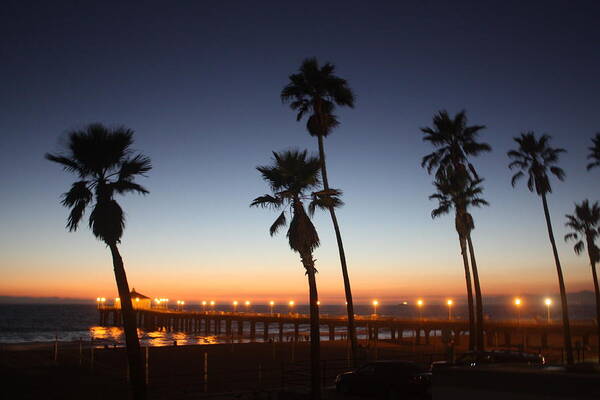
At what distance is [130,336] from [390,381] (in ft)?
31.7

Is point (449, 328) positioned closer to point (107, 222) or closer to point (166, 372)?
point (166, 372)

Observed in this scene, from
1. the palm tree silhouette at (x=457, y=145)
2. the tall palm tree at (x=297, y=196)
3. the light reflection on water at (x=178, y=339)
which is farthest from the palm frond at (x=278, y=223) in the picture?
the light reflection on water at (x=178, y=339)

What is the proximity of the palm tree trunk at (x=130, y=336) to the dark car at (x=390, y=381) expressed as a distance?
26.2ft

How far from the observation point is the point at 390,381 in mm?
19000

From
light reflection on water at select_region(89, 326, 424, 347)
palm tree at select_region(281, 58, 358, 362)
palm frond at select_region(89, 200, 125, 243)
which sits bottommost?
light reflection on water at select_region(89, 326, 424, 347)

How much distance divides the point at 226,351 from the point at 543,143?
3219cm

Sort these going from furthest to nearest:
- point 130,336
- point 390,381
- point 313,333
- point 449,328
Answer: point 449,328
point 313,333
point 390,381
point 130,336

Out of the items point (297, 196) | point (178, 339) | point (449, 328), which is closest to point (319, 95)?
point (297, 196)

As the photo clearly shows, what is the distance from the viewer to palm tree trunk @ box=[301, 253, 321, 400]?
18797 mm

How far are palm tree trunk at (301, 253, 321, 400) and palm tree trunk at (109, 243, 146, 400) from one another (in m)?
6.05

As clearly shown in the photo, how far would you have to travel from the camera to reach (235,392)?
21266 mm

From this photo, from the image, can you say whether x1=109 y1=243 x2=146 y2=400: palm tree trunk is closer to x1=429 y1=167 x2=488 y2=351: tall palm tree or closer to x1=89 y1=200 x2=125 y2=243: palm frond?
x1=89 y1=200 x2=125 y2=243: palm frond

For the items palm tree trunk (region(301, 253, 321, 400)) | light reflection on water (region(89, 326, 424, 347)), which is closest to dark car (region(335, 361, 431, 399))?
palm tree trunk (region(301, 253, 321, 400))

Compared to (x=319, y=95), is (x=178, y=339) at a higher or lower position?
lower
